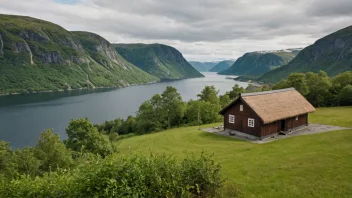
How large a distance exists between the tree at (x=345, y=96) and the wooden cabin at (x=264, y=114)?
32.5 m

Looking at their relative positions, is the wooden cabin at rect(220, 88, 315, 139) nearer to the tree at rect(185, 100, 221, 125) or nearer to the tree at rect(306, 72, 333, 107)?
the tree at rect(185, 100, 221, 125)

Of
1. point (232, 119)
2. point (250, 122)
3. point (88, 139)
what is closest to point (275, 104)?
point (250, 122)

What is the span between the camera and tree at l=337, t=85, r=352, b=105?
6456cm

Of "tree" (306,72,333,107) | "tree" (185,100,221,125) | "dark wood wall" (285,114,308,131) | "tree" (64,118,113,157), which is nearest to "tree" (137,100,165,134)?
"tree" (185,100,221,125)

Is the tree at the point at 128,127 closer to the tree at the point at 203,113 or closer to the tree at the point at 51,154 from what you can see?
the tree at the point at 203,113

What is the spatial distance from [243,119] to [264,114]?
3125 millimetres

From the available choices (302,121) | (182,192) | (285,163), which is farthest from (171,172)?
(302,121)

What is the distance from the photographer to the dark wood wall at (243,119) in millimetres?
34125

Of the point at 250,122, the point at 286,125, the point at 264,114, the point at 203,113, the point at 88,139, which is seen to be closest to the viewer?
the point at 264,114

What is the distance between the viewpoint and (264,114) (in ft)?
112

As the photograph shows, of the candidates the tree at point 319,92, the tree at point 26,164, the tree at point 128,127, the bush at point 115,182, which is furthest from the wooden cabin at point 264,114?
the tree at point 128,127

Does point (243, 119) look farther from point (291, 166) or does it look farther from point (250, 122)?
point (291, 166)

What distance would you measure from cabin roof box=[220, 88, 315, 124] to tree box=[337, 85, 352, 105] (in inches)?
1276

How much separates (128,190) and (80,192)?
5.98 feet
